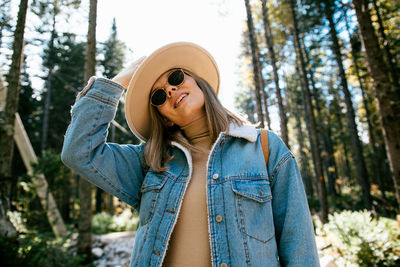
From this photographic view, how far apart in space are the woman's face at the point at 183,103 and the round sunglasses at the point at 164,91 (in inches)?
0.9

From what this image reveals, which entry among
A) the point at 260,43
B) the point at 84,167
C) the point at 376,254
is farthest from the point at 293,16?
the point at 84,167

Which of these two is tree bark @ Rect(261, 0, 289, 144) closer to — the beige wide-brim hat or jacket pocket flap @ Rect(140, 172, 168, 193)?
the beige wide-brim hat

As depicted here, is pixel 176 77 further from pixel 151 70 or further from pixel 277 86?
pixel 277 86

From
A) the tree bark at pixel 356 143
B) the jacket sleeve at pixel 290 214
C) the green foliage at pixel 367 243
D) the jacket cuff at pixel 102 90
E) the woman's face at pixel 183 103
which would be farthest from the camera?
the tree bark at pixel 356 143

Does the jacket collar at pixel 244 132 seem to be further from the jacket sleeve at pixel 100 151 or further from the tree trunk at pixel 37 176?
the tree trunk at pixel 37 176

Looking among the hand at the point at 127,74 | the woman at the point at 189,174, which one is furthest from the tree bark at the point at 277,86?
the hand at the point at 127,74

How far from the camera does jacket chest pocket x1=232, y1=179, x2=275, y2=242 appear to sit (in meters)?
1.37

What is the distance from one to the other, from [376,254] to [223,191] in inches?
215

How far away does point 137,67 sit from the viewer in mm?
1951

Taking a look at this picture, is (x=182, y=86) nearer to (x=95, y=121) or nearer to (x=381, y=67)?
(x=95, y=121)

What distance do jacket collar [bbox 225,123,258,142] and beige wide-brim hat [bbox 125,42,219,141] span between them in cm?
70

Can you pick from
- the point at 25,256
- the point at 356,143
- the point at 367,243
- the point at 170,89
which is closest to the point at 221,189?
the point at 170,89

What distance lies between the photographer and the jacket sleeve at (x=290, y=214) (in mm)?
1331

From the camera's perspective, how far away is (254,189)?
1433 mm
